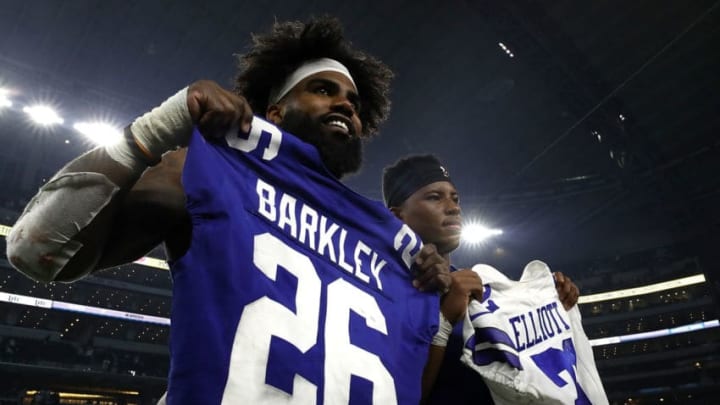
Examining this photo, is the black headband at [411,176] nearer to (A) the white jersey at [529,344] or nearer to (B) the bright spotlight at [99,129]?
(A) the white jersey at [529,344]

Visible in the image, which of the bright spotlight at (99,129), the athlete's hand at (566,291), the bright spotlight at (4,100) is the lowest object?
the athlete's hand at (566,291)

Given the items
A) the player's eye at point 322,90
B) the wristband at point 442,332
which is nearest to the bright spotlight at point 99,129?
the player's eye at point 322,90

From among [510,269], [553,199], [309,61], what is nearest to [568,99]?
[553,199]

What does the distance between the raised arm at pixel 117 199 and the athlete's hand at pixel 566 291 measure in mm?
1747

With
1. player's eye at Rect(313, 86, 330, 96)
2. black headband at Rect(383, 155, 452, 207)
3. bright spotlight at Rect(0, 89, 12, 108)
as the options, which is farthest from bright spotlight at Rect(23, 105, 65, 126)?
player's eye at Rect(313, 86, 330, 96)

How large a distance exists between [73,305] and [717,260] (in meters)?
21.2

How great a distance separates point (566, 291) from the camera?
7.72 feet

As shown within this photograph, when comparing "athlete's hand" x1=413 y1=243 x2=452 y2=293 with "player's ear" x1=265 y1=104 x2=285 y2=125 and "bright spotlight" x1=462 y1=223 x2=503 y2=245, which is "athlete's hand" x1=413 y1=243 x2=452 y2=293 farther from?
"bright spotlight" x1=462 y1=223 x2=503 y2=245

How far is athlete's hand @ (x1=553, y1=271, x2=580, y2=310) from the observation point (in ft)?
7.66

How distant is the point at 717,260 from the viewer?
1083 centimetres

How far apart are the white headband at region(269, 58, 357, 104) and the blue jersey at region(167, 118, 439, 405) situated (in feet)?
2.20

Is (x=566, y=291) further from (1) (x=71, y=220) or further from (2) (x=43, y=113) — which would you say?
(2) (x=43, y=113)

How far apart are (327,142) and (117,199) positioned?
762 millimetres

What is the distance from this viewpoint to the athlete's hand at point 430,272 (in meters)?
1.67
